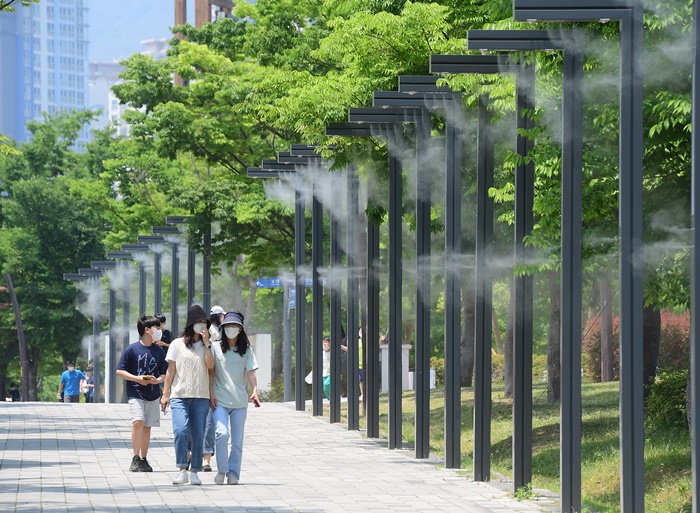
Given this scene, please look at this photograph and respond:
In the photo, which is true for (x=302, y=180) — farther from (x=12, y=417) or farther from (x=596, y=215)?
(x=596, y=215)

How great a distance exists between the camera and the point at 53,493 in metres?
15.3

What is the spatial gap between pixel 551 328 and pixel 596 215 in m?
13.7

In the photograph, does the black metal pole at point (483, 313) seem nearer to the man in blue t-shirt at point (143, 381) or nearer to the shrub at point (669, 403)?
the shrub at point (669, 403)

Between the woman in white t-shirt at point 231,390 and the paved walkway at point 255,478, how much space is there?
0.29 meters

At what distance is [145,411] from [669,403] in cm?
670

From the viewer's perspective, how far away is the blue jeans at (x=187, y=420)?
16.7 meters

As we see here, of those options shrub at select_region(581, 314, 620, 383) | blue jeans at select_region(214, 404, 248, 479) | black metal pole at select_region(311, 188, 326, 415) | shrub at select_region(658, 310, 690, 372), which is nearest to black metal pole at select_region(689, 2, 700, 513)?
blue jeans at select_region(214, 404, 248, 479)

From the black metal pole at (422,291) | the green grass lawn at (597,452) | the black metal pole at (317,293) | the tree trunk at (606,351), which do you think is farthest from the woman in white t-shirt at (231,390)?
the tree trunk at (606,351)

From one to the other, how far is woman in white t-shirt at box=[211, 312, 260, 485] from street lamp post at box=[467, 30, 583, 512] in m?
4.09

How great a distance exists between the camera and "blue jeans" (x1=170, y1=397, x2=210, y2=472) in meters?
16.7

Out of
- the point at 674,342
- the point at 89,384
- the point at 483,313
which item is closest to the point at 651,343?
the point at 674,342

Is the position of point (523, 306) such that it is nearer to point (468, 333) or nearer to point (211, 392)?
point (211, 392)

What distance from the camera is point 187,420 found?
661 inches

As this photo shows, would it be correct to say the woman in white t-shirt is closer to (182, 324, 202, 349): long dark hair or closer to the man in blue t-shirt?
(182, 324, 202, 349): long dark hair
